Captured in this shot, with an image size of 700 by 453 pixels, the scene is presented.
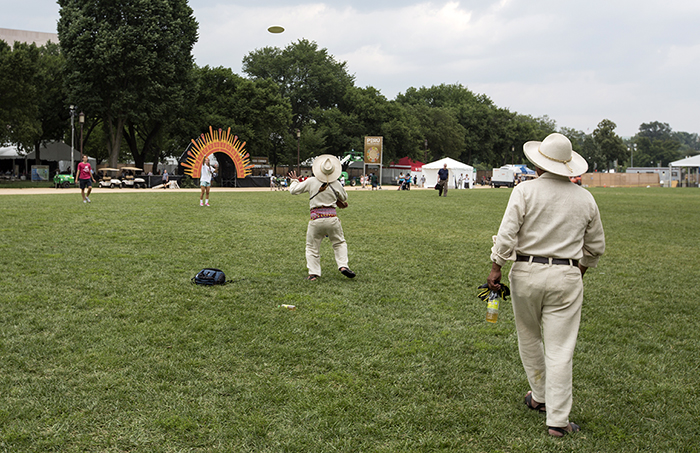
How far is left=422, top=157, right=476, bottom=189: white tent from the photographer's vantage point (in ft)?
172

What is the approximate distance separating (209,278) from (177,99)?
36130mm

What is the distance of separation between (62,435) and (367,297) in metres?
4.18

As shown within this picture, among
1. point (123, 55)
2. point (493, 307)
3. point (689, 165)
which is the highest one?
point (123, 55)

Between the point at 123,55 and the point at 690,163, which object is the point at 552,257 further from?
the point at 690,163

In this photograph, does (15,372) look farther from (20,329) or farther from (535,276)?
(535,276)

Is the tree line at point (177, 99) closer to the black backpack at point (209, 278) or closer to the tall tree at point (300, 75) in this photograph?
the tall tree at point (300, 75)

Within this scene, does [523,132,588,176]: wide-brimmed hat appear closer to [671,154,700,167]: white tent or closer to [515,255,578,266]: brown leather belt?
[515,255,578,266]: brown leather belt

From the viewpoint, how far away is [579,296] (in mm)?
3496

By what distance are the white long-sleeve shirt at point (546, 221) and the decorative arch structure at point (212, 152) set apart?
35.3m

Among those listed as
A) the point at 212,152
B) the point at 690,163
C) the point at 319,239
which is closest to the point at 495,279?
the point at 319,239

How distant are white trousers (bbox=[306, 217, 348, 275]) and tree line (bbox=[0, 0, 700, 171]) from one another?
1305 inches

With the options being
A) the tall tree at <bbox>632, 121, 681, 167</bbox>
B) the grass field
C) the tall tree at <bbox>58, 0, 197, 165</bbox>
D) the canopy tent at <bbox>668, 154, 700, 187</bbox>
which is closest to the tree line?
the tall tree at <bbox>58, 0, 197, 165</bbox>

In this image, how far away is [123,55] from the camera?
123ft

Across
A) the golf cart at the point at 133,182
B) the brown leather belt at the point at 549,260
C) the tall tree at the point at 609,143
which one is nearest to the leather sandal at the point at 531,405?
the brown leather belt at the point at 549,260
